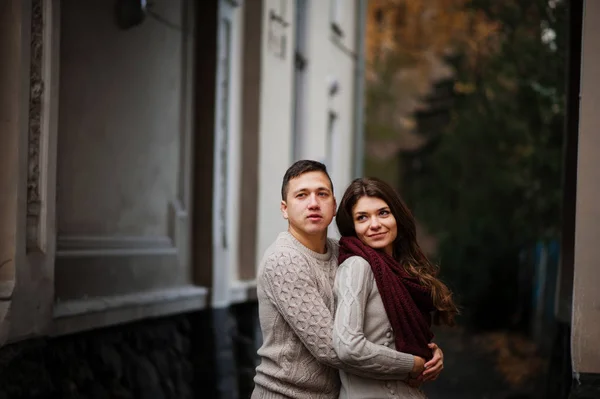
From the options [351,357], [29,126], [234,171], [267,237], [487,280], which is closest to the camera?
[351,357]

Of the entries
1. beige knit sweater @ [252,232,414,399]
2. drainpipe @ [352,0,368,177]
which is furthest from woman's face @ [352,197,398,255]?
drainpipe @ [352,0,368,177]

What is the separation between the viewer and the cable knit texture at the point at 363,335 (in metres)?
3.36

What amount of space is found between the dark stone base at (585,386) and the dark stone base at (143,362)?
83.5 inches

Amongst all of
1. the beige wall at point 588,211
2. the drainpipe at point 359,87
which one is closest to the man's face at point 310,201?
the beige wall at point 588,211

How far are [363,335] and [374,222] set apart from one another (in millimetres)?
457

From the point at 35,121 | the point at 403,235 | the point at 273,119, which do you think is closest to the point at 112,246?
the point at 35,121

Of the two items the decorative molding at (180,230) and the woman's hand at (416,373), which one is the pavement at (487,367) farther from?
the woman's hand at (416,373)

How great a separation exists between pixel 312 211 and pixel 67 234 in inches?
96.0

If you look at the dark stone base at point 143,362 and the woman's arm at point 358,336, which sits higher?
the woman's arm at point 358,336

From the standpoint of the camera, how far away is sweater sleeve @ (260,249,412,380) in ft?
11.3

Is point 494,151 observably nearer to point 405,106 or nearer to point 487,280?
point 487,280

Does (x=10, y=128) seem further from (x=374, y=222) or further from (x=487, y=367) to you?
(x=487, y=367)

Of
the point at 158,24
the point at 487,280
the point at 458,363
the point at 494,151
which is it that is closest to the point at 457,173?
the point at 494,151

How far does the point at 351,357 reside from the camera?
335 centimetres
